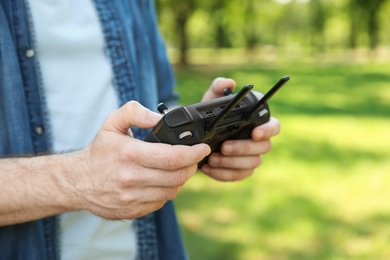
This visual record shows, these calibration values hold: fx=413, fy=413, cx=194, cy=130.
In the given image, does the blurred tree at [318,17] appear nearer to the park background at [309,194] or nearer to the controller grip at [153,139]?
the park background at [309,194]

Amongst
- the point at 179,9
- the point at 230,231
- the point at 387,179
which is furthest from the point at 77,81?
the point at 179,9

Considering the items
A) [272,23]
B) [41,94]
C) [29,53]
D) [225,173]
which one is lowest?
[272,23]

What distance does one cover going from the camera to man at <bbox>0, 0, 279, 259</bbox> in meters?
0.95

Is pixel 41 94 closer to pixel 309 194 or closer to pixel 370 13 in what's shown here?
pixel 309 194

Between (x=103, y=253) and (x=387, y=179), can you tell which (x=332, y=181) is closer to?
(x=387, y=179)

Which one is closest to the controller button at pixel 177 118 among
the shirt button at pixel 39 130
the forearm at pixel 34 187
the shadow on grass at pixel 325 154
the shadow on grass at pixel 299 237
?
the forearm at pixel 34 187

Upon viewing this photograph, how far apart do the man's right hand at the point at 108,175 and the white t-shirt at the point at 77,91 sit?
257 millimetres

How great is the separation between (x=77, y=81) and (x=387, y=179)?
168 inches

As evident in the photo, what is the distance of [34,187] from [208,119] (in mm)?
459

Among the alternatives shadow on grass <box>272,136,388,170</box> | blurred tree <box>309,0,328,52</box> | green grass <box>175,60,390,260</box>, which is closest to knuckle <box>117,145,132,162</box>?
green grass <box>175,60,390,260</box>

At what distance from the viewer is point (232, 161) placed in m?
1.34

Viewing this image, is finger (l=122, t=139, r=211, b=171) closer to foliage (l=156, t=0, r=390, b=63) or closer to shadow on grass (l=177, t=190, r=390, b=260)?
shadow on grass (l=177, t=190, r=390, b=260)

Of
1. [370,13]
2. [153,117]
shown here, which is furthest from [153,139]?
[370,13]

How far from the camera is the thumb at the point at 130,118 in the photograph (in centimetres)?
94
